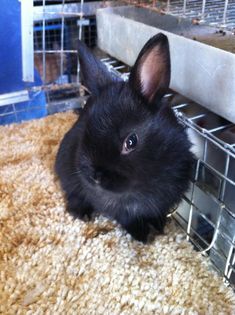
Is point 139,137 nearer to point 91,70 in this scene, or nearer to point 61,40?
point 91,70

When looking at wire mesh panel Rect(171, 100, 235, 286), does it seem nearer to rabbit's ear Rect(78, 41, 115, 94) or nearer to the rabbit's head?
the rabbit's head

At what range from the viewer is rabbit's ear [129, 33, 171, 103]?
3.32 ft

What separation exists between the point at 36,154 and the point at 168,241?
71 cm

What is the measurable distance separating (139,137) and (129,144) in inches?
1.8

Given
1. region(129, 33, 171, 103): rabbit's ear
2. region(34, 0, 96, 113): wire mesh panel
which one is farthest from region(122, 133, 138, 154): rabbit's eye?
region(34, 0, 96, 113): wire mesh panel

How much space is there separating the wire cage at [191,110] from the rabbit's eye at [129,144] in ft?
0.65

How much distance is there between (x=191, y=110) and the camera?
4.42ft

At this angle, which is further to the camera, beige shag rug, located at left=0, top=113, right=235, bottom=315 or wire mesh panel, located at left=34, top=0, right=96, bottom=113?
wire mesh panel, located at left=34, top=0, right=96, bottom=113

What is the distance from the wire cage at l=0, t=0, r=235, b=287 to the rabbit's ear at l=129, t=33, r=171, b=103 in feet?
0.47

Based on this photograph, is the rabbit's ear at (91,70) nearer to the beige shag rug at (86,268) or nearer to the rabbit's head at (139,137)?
the rabbit's head at (139,137)

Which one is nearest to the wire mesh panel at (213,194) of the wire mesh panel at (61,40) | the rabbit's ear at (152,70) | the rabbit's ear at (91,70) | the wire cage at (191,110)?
the wire cage at (191,110)

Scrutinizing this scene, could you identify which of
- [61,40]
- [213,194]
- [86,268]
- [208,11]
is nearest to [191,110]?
[213,194]

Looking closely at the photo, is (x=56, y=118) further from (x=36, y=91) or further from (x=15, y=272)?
(x=15, y=272)

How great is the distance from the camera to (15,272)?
1.15 meters
